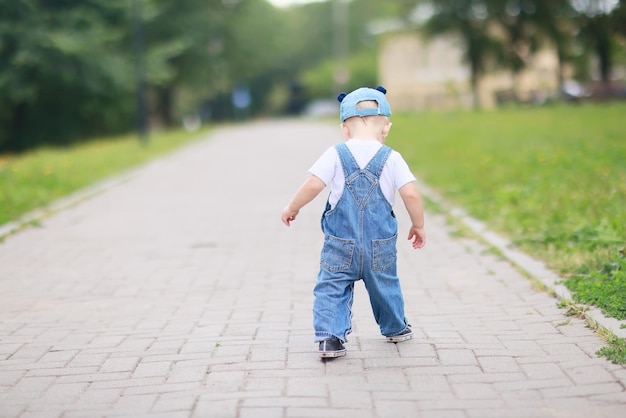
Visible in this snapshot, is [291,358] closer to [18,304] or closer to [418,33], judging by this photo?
[18,304]

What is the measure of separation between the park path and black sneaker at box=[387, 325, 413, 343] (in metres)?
0.06

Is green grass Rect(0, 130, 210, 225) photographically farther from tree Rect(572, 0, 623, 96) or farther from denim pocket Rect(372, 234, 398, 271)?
tree Rect(572, 0, 623, 96)

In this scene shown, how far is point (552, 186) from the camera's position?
1153 cm

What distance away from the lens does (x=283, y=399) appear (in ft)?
13.6

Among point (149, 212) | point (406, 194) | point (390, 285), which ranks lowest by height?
point (149, 212)

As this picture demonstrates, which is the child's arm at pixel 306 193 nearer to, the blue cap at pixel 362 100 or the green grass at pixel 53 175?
the blue cap at pixel 362 100

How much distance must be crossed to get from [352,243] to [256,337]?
1039 mm

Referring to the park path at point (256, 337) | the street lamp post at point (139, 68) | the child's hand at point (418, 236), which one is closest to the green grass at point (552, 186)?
the park path at point (256, 337)

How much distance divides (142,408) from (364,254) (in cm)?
141

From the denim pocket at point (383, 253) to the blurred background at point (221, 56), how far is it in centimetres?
1487

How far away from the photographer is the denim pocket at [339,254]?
188 inches

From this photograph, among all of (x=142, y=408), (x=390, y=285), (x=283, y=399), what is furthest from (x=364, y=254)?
(x=142, y=408)

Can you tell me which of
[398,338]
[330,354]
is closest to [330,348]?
[330,354]

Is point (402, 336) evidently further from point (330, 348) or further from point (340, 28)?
point (340, 28)
